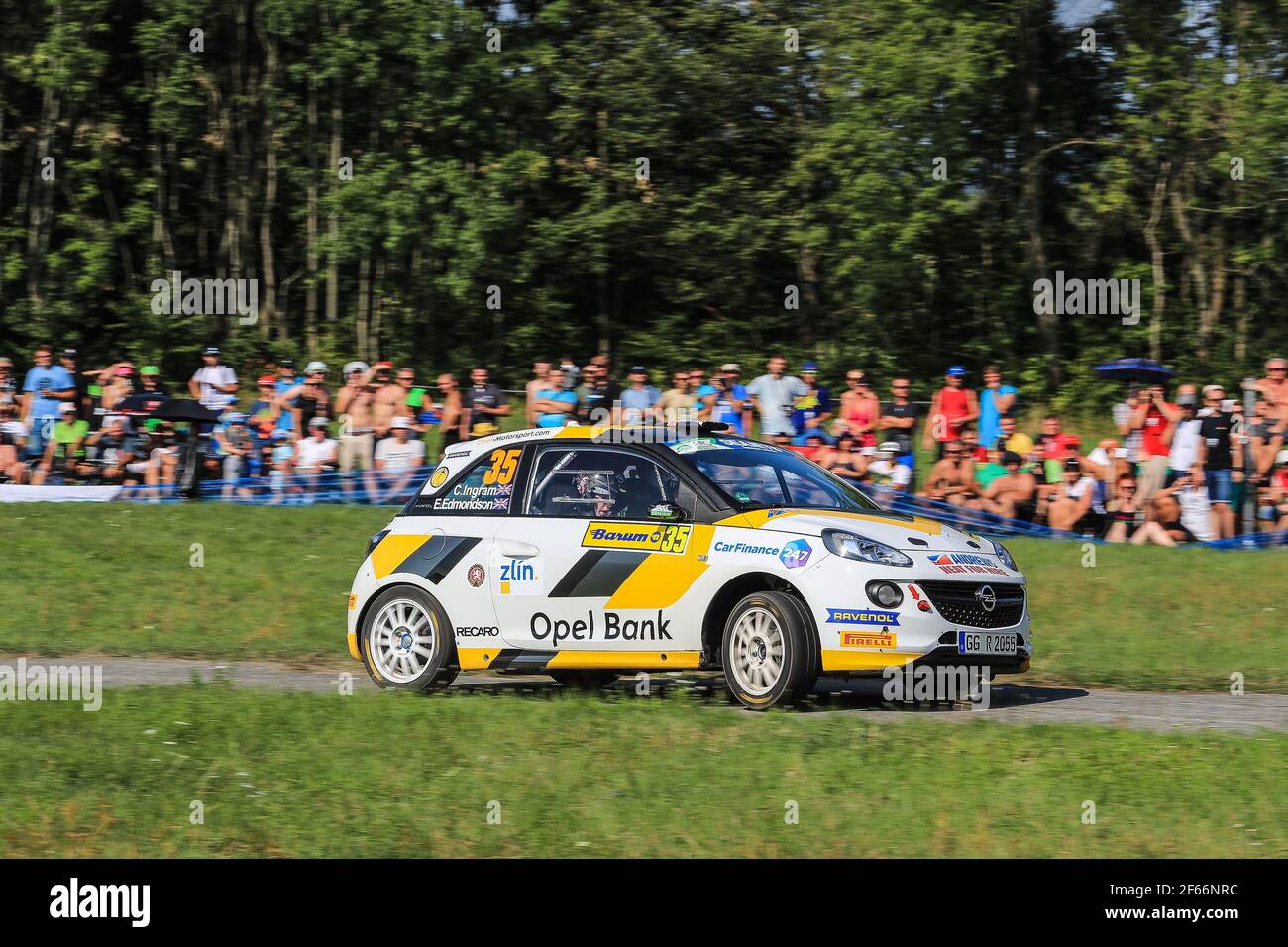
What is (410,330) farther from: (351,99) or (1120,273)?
(1120,273)

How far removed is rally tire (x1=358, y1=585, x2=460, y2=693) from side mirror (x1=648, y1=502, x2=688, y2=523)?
5.33 ft

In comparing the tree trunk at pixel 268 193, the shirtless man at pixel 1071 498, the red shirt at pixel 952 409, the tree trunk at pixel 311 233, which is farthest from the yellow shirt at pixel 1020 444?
the tree trunk at pixel 268 193

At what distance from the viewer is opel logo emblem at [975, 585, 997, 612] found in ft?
34.4

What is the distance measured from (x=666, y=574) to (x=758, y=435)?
8.39m

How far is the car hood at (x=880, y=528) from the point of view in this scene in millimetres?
10477

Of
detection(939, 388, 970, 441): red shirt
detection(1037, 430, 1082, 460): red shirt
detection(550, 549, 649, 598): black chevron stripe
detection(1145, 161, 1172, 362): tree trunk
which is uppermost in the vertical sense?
detection(1145, 161, 1172, 362): tree trunk

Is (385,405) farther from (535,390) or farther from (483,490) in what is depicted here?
(483,490)

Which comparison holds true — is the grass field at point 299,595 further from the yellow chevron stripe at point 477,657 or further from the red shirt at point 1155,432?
the yellow chevron stripe at point 477,657

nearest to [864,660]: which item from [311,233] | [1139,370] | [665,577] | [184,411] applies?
[665,577]

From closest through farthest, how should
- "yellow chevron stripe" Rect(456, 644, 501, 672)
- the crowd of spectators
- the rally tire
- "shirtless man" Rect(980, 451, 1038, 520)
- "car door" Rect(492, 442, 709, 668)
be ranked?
"car door" Rect(492, 442, 709, 668) < "yellow chevron stripe" Rect(456, 644, 501, 672) < the rally tire < the crowd of spectators < "shirtless man" Rect(980, 451, 1038, 520)

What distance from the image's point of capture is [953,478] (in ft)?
59.0

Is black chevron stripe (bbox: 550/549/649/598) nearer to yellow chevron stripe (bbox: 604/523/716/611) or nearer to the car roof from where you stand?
yellow chevron stripe (bbox: 604/523/716/611)

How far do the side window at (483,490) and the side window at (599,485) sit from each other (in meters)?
0.20

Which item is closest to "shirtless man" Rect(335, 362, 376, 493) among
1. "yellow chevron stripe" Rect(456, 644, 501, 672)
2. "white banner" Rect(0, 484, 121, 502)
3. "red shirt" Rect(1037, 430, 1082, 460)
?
"white banner" Rect(0, 484, 121, 502)
